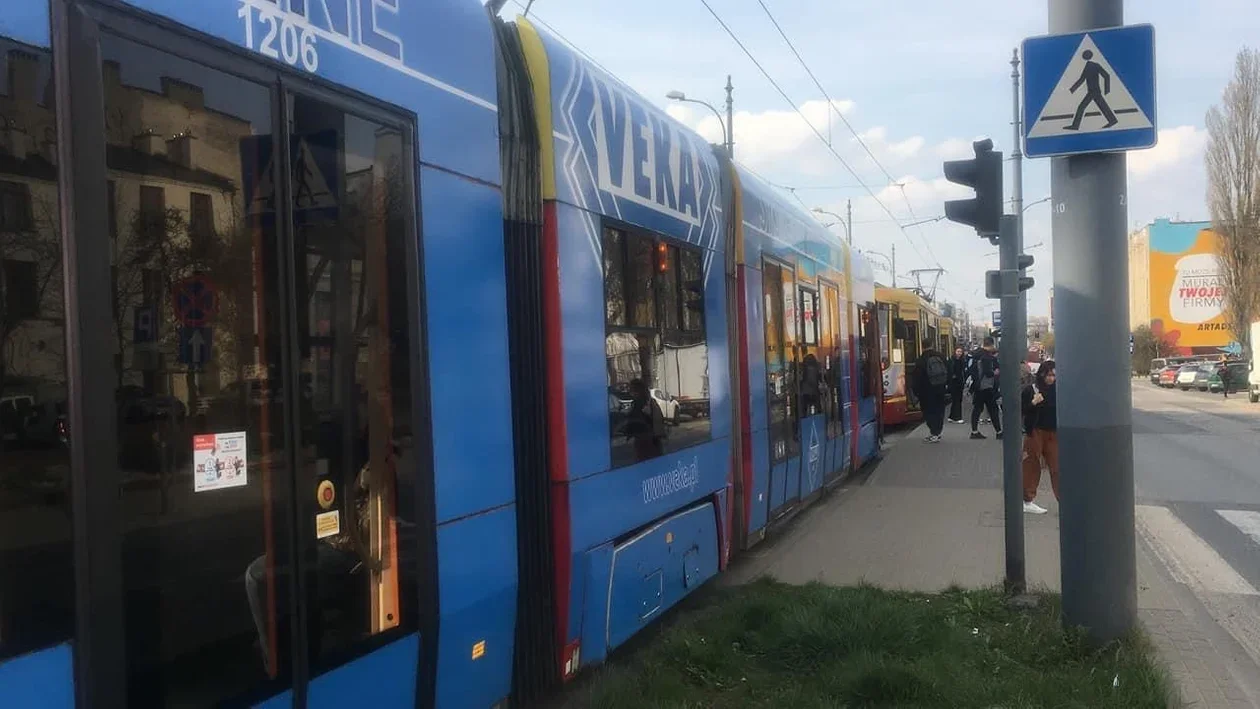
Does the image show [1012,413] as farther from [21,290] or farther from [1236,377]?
[1236,377]

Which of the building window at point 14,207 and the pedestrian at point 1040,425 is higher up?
the building window at point 14,207

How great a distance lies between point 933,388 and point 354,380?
1605 cm

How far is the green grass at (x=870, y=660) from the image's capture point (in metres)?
4.77

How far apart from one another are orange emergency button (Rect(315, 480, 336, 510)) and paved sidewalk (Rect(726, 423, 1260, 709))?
13.9 feet

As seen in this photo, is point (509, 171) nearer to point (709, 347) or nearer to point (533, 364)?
point (533, 364)

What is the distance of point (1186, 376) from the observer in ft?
169

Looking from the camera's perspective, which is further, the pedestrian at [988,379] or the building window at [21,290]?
the pedestrian at [988,379]

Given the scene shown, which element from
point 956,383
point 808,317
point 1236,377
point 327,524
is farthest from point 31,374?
point 1236,377

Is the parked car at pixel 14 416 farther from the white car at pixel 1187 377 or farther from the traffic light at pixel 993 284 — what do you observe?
the white car at pixel 1187 377

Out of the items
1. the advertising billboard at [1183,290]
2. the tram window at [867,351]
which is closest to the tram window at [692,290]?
the tram window at [867,351]

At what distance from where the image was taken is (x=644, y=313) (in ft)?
17.8

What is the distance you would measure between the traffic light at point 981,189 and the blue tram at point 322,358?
2.67 m

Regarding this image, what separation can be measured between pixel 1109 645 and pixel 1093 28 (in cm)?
337

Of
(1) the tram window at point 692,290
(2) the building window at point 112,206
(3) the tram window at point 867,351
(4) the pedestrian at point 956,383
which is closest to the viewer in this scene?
(2) the building window at point 112,206
